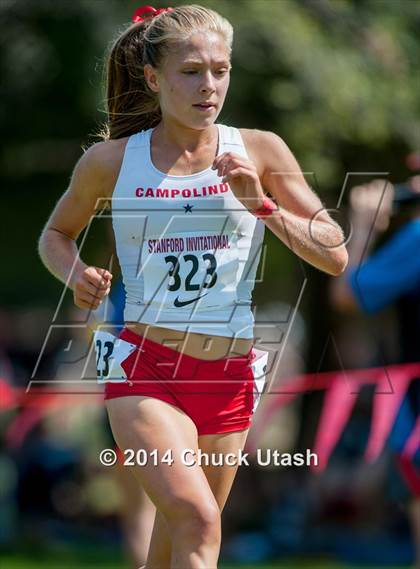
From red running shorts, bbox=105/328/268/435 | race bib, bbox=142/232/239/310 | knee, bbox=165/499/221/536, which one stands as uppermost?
race bib, bbox=142/232/239/310

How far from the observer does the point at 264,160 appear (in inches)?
159

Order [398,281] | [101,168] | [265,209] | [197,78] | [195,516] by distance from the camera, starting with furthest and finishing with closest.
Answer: [398,281]
[101,168]
[197,78]
[265,209]
[195,516]

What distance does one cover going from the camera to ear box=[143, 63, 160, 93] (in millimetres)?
4043

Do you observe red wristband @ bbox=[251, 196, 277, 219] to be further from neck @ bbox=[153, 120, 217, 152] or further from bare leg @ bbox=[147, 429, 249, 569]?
bare leg @ bbox=[147, 429, 249, 569]

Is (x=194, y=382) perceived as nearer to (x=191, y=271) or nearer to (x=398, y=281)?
(x=191, y=271)

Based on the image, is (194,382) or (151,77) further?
(151,77)

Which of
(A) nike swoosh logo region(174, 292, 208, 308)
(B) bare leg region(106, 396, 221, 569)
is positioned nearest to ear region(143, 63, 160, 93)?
(A) nike swoosh logo region(174, 292, 208, 308)

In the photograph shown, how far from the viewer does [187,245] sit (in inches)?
154

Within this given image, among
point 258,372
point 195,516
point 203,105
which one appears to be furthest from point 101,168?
point 195,516

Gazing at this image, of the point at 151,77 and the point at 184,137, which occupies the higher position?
the point at 151,77

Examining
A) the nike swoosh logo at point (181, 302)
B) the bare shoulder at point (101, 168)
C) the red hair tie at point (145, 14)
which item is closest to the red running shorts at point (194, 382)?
the nike swoosh logo at point (181, 302)

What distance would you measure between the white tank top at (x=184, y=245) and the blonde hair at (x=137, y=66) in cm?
33

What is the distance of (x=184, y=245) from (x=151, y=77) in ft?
1.97

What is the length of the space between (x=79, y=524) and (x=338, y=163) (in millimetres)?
3899
